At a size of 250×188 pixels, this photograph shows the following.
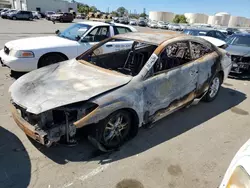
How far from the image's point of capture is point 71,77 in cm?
335

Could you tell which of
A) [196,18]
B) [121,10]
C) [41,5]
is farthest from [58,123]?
[121,10]

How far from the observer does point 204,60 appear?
4430 mm

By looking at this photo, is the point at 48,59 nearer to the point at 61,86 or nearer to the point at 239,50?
the point at 61,86

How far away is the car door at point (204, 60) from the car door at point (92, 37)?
9.98 ft

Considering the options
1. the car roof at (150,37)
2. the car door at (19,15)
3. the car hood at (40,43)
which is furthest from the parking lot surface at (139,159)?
the car door at (19,15)

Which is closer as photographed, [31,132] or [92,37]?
[31,132]

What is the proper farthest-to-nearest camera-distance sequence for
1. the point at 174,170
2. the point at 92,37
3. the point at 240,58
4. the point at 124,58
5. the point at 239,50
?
the point at 239,50 → the point at 240,58 → the point at 92,37 → the point at 124,58 → the point at 174,170

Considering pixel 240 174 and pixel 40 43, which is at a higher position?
pixel 40 43

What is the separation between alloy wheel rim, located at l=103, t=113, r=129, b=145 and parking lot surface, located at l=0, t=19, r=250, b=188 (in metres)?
0.18

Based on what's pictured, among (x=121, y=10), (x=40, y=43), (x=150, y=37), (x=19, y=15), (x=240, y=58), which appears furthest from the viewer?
(x=121, y=10)

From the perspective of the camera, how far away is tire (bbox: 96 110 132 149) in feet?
9.59

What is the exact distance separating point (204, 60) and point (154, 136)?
1994 millimetres

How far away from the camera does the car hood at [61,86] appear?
269 cm

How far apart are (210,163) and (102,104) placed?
1.79m
